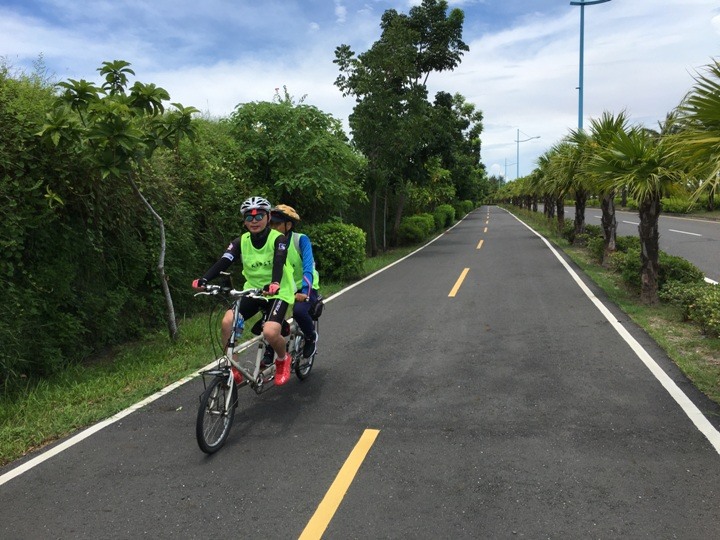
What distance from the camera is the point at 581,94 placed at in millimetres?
24062

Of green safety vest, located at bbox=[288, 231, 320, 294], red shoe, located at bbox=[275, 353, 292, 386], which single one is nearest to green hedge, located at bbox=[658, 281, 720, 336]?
green safety vest, located at bbox=[288, 231, 320, 294]

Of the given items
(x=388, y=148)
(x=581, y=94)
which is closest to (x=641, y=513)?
(x=388, y=148)

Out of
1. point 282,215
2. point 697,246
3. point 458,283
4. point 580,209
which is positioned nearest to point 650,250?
point 458,283

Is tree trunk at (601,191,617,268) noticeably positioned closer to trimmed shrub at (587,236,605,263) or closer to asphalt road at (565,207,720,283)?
trimmed shrub at (587,236,605,263)

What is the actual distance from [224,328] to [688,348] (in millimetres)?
5887

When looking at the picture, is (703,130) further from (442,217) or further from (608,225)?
(442,217)

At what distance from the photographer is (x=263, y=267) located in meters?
5.00

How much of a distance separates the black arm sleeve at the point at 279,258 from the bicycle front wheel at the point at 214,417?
3.24ft

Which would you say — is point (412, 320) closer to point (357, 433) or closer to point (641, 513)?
point (357, 433)

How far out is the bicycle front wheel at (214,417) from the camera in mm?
4059

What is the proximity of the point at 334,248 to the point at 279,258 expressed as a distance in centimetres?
887

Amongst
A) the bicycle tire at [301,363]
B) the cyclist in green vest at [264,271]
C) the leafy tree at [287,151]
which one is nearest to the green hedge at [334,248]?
the leafy tree at [287,151]

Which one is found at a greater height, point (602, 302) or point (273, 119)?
point (273, 119)

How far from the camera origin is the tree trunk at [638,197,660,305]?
32.1ft
